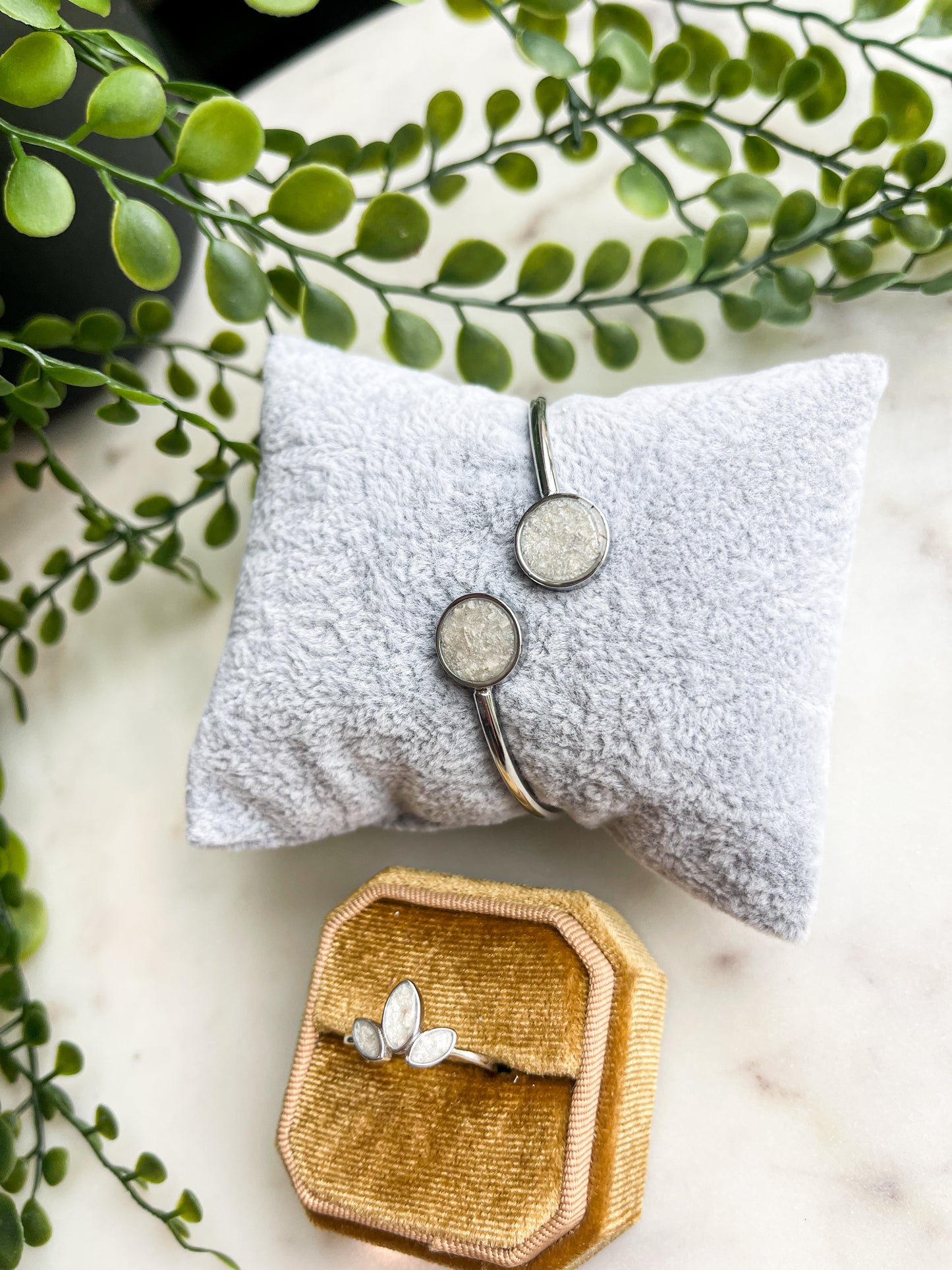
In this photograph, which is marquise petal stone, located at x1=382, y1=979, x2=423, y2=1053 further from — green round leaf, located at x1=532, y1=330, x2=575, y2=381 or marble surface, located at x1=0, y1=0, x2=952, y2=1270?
green round leaf, located at x1=532, y1=330, x2=575, y2=381

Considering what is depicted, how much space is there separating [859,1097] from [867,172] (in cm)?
51

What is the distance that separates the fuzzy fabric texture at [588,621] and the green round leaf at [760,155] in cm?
16

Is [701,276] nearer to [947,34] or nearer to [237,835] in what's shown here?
[947,34]

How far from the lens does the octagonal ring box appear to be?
0.46 metres

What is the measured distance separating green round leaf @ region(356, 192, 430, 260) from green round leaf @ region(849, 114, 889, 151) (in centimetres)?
25

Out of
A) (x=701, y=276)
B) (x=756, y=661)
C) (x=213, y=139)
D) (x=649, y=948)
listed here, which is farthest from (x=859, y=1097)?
(x=213, y=139)

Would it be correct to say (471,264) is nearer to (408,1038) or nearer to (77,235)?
(77,235)

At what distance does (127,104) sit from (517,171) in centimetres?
25

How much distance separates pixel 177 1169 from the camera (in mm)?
601

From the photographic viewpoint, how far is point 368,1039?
0.49 meters

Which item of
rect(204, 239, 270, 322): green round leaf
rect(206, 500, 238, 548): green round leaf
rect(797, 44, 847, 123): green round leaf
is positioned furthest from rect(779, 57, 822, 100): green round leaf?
rect(206, 500, 238, 548): green round leaf

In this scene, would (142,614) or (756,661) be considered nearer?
(756,661)

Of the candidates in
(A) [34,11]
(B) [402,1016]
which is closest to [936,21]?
(A) [34,11]

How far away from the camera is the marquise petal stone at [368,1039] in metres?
0.49
